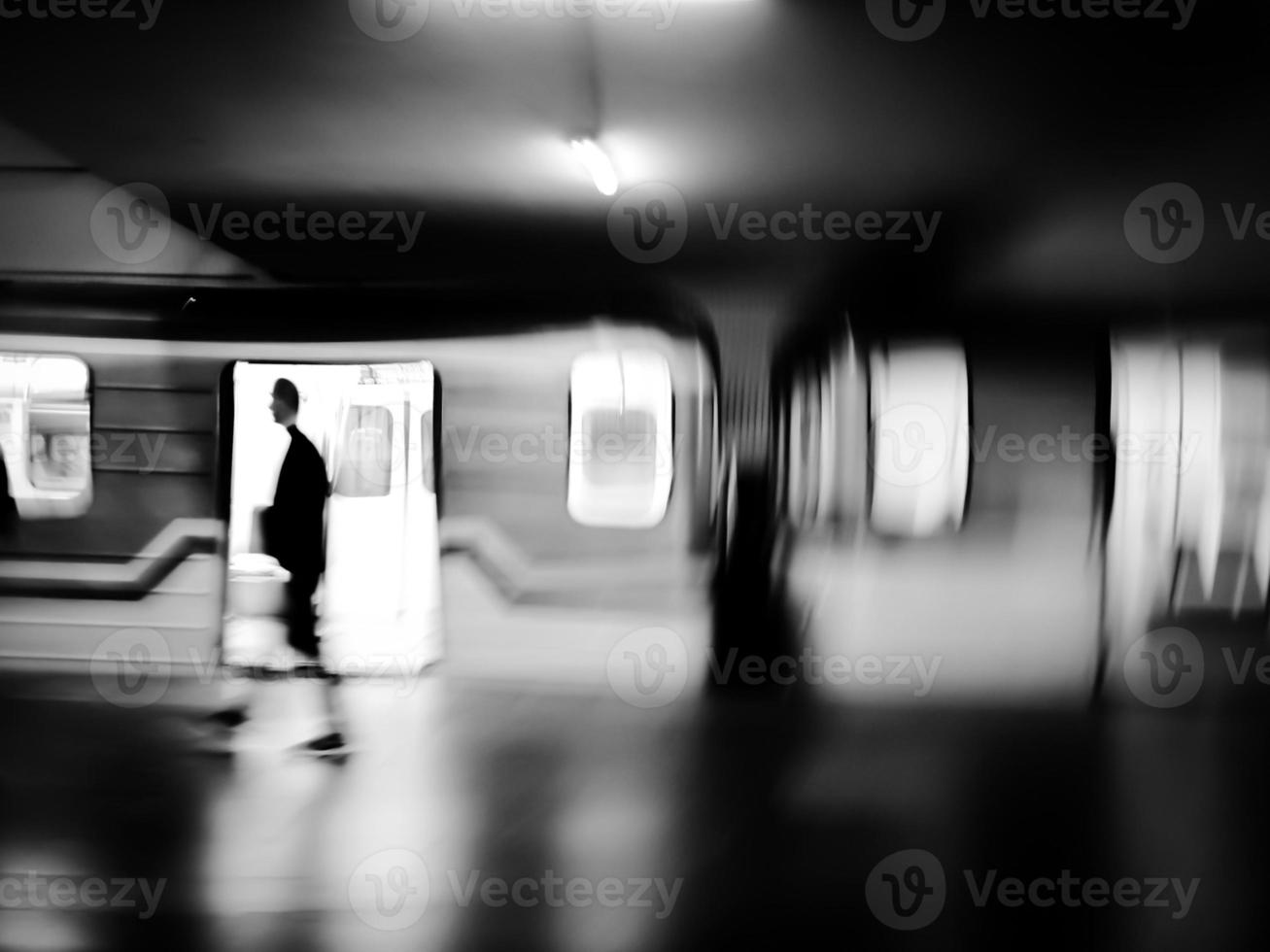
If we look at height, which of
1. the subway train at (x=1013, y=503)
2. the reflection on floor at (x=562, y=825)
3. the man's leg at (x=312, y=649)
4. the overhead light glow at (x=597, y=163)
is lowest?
the reflection on floor at (x=562, y=825)

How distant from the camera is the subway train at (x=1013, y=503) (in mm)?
1279

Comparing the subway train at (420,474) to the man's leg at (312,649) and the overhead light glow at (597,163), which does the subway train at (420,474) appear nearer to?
the man's leg at (312,649)

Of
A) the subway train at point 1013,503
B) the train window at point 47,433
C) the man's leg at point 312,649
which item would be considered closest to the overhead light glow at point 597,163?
the subway train at point 1013,503

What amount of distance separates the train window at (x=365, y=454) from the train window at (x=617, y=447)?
1.09 feet

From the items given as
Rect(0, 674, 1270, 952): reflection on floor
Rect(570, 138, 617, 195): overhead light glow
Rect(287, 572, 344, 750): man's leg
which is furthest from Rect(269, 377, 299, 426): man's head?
Rect(570, 138, 617, 195): overhead light glow

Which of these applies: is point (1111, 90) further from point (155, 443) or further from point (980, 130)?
point (155, 443)

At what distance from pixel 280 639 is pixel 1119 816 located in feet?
5.06

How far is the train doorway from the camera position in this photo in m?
1.28

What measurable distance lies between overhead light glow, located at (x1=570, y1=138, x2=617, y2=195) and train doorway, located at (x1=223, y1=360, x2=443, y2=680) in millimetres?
452

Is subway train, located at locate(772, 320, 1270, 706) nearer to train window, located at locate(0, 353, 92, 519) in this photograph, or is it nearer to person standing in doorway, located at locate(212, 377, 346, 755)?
person standing in doorway, located at locate(212, 377, 346, 755)

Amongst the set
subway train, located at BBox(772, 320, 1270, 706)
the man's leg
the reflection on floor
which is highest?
subway train, located at BBox(772, 320, 1270, 706)

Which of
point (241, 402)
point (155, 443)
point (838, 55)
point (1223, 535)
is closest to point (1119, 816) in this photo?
point (1223, 535)

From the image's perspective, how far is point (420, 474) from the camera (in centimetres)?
129

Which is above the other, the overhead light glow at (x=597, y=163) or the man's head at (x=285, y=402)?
the overhead light glow at (x=597, y=163)
